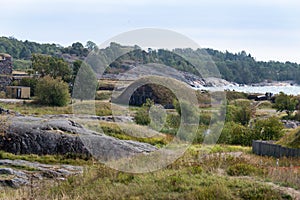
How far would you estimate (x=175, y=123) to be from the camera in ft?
119

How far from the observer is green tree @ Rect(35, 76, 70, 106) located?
48.4 meters

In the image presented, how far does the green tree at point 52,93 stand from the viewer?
159 ft

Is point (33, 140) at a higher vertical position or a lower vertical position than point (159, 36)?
lower

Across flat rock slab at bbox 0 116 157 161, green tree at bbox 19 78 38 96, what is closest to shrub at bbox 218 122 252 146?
flat rock slab at bbox 0 116 157 161

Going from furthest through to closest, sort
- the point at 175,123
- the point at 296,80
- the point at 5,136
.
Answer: the point at 296,80
the point at 175,123
the point at 5,136

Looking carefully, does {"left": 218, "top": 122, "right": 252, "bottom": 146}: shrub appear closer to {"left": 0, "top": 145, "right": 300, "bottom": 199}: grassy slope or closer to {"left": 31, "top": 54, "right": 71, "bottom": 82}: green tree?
{"left": 0, "top": 145, "right": 300, "bottom": 199}: grassy slope

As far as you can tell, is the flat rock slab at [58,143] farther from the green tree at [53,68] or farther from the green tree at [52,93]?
the green tree at [53,68]

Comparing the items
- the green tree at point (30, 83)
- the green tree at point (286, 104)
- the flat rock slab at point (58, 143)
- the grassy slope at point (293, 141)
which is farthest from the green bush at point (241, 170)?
the green tree at point (30, 83)

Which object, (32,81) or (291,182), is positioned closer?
(291,182)

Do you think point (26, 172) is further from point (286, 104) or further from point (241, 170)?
point (286, 104)

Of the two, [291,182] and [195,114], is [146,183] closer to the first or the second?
[291,182]

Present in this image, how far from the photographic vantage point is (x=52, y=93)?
48500 millimetres

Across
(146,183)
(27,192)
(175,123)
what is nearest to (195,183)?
(146,183)

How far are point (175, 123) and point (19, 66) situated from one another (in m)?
97.1
